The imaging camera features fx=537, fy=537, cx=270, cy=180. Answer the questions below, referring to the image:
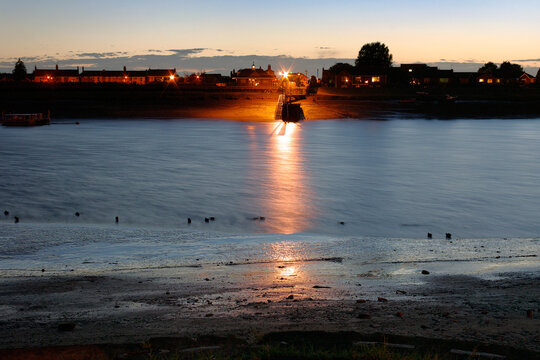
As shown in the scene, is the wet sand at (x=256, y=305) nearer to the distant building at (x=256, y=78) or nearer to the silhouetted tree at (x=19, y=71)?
the distant building at (x=256, y=78)

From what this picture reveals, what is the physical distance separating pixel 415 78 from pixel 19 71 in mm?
139455

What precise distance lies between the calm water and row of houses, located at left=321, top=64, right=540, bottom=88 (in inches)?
3299

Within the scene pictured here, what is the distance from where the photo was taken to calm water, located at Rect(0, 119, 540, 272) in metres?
18.2

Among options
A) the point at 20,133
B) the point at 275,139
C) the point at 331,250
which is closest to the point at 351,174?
the point at 331,250

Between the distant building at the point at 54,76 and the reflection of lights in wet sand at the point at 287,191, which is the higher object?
the distant building at the point at 54,76

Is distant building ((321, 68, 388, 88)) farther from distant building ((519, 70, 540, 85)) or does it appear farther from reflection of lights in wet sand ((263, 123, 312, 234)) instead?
reflection of lights in wet sand ((263, 123, 312, 234))

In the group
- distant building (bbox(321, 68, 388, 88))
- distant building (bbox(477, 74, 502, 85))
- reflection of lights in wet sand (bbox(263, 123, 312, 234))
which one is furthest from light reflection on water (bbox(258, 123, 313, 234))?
distant building (bbox(477, 74, 502, 85))

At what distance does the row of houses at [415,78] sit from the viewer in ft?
481

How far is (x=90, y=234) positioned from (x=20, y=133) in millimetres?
55740

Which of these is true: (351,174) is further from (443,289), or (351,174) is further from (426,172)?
(443,289)

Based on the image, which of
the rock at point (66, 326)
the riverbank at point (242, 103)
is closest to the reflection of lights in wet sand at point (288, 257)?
the rock at point (66, 326)

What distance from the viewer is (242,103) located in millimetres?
106938

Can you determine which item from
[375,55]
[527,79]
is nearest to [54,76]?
[375,55]

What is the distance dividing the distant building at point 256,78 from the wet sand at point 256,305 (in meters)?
169
